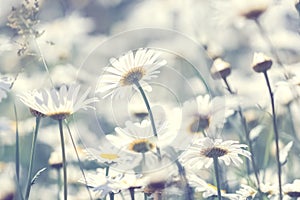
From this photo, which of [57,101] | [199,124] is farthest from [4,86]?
[199,124]

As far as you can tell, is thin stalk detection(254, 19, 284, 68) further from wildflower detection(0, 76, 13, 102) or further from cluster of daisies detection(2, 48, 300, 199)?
wildflower detection(0, 76, 13, 102)

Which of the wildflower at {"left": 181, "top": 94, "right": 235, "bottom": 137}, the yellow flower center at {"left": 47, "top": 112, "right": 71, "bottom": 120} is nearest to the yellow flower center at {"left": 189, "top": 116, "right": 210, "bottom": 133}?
the wildflower at {"left": 181, "top": 94, "right": 235, "bottom": 137}

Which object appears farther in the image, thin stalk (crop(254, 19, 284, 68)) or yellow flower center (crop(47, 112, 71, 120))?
thin stalk (crop(254, 19, 284, 68))

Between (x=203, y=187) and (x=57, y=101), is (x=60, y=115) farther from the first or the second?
(x=203, y=187)

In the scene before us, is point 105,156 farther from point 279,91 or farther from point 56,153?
point 279,91

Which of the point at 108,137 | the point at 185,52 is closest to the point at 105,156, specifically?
the point at 108,137
